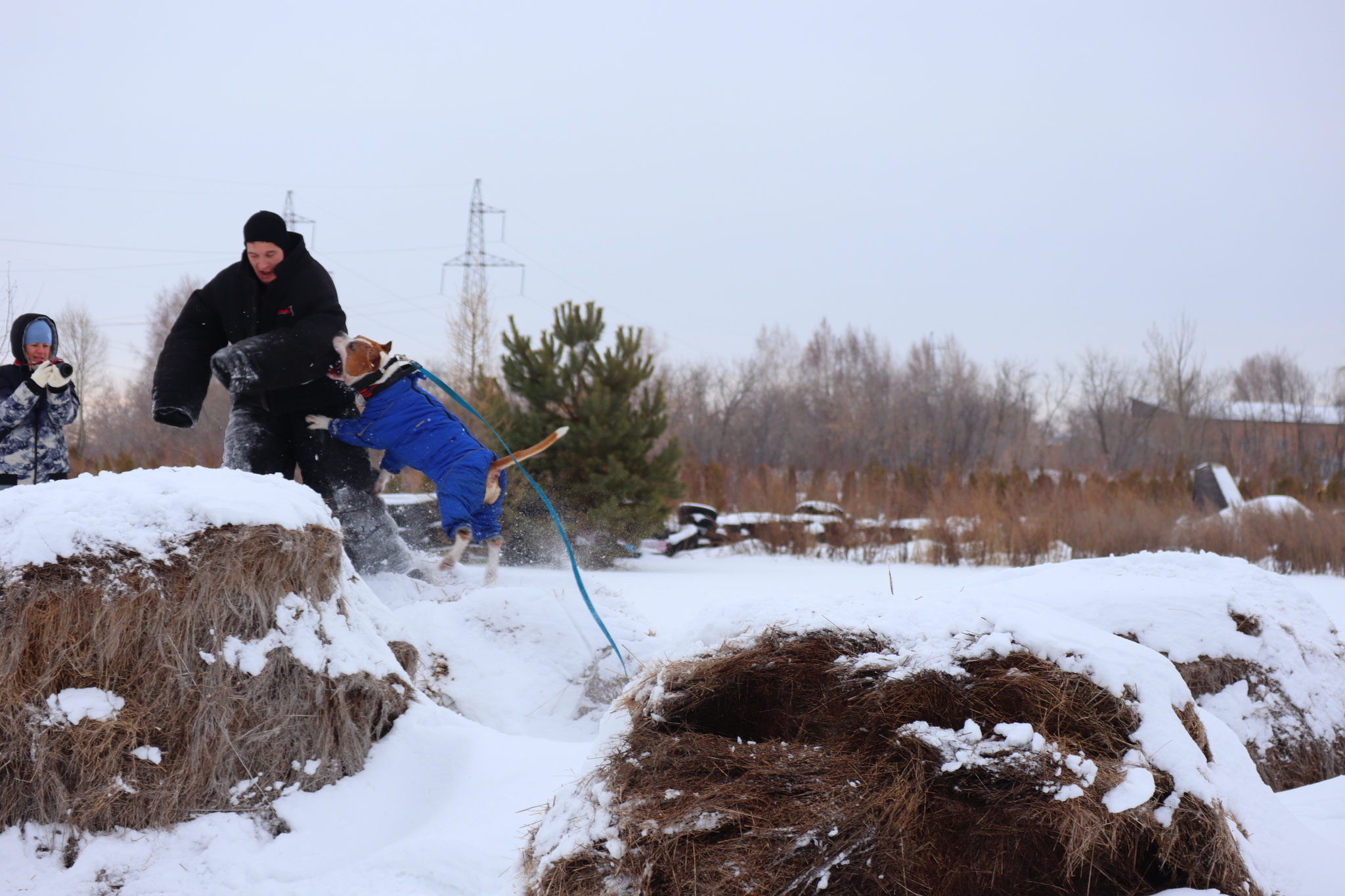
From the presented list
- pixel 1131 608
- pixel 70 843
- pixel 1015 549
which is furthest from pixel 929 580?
pixel 70 843

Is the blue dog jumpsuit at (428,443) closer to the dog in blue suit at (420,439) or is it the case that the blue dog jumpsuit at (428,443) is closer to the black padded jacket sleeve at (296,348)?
the dog in blue suit at (420,439)

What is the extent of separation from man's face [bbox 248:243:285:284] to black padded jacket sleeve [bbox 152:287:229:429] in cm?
31

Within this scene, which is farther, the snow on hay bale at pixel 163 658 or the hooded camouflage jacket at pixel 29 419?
the hooded camouflage jacket at pixel 29 419

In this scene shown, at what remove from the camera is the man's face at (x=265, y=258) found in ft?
15.0

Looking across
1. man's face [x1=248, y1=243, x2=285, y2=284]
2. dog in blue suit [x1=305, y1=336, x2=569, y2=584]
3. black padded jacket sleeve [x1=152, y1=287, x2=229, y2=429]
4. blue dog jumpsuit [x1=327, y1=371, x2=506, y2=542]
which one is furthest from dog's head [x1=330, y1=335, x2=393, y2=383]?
black padded jacket sleeve [x1=152, y1=287, x2=229, y2=429]

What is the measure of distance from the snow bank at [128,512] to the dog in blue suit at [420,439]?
6.40ft

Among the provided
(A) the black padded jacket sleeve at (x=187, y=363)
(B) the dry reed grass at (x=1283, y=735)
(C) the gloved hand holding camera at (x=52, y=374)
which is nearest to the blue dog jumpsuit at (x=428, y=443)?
(A) the black padded jacket sleeve at (x=187, y=363)

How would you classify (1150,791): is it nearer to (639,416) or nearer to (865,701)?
(865,701)

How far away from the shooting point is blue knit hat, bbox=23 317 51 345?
596 cm

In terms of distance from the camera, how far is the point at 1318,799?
2783mm

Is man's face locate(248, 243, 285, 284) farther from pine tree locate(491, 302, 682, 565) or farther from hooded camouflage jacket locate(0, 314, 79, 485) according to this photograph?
pine tree locate(491, 302, 682, 565)

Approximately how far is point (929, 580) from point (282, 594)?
287 inches

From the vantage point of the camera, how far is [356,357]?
4.74 meters

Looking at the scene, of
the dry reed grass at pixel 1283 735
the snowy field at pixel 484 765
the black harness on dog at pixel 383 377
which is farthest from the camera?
the black harness on dog at pixel 383 377
